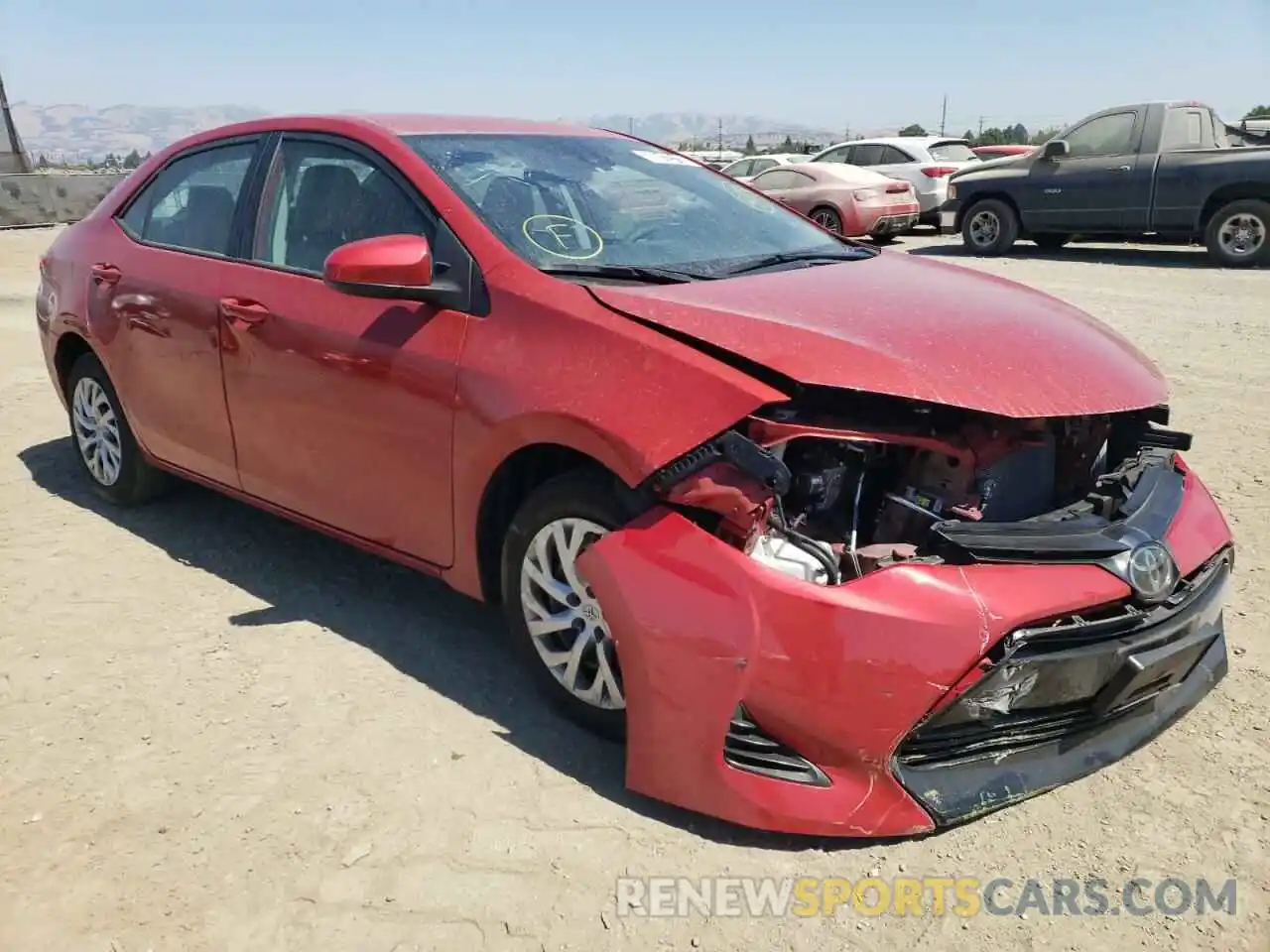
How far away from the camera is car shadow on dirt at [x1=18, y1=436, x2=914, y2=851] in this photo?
9.58ft

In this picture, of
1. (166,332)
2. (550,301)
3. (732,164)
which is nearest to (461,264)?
(550,301)

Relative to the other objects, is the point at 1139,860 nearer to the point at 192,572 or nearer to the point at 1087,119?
the point at 192,572

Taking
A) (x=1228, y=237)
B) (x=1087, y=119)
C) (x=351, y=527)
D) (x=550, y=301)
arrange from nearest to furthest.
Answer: (x=550, y=301) → (x=351, y=527) → (x=1228, y=237) → (x=1087, y=119)

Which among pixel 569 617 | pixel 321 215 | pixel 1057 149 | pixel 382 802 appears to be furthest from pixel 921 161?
pixel 382 802

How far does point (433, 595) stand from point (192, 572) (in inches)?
41.9

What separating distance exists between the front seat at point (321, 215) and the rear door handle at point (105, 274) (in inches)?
46.9

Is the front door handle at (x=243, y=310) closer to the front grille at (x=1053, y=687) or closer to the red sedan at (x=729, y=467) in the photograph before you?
the red sedan at (x=729, y=467)

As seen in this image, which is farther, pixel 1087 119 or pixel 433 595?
pixel 1087 119

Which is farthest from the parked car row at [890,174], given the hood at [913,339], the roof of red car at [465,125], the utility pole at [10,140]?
the utility pole at [10,140]

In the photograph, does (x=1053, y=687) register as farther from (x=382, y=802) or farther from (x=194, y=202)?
(x=194, y=202)

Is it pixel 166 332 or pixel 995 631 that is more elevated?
pixel 166 332

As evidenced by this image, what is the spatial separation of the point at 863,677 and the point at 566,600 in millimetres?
920

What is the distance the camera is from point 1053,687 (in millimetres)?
2510

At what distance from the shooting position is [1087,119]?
13.0 metres
